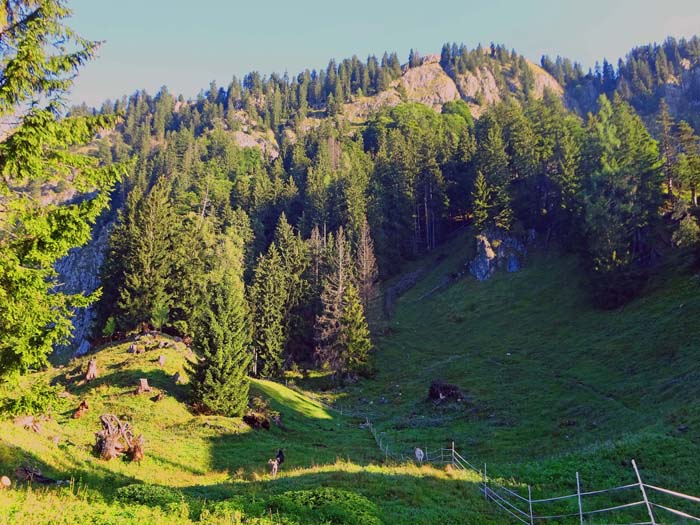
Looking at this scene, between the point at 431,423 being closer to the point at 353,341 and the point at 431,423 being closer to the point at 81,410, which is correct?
the point at 353,341

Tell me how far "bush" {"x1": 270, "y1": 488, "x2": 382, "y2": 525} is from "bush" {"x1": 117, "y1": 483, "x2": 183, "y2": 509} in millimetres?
2967

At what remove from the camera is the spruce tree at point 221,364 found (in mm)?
34719

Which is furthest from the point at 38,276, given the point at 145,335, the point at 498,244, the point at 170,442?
the point at 498,244

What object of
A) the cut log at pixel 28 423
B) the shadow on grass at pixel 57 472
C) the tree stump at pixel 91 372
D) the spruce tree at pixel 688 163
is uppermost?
the spruce tree at pixel 688 163

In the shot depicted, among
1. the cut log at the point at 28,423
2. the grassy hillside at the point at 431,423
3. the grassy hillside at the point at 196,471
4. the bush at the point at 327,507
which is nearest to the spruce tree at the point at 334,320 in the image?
the grassy hillside at the point at 431,423

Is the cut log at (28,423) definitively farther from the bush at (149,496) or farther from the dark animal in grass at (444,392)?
the dark animal in grass at (444,392)

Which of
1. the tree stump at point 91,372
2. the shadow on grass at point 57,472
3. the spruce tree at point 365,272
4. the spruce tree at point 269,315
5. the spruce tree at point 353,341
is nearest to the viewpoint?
the shadow on grass at point 57,472

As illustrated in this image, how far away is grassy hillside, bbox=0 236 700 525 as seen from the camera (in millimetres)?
14430

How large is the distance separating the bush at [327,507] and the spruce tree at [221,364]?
71.3 ft

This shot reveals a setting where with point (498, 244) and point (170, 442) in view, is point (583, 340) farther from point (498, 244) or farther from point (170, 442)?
point (170, 442)

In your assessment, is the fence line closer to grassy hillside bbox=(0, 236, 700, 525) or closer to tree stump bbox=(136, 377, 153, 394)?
grassy hillside bbox=(0, 236, 700, 525)

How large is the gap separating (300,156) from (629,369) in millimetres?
109119

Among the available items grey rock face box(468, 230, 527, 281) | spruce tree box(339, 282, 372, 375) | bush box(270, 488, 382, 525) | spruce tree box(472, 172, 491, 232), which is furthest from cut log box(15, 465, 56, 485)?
spruce tree box(472, 172, 491, 232)

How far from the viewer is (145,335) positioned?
48.1m
